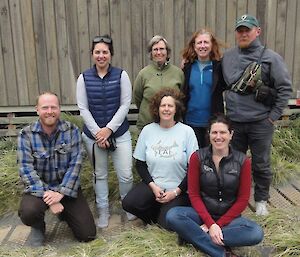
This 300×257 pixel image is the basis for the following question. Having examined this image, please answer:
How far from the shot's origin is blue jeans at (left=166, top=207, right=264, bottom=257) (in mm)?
2944

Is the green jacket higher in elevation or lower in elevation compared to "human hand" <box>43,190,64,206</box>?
higher

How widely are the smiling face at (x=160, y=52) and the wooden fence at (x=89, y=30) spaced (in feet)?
5.63

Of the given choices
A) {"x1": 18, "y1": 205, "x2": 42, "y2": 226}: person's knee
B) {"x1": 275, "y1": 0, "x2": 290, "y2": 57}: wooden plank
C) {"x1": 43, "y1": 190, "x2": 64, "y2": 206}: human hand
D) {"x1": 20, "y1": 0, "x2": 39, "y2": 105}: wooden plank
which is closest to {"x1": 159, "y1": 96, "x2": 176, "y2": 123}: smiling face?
{"x1": 43, "y1": 190, "x2": 64, "y2": 206}: human hand

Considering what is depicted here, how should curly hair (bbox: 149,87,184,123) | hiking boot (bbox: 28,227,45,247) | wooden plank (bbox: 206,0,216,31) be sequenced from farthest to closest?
wooden plank (bbox: 206,0,216,31)
curly hair (bbox: 149,87,184,123)
hiking boot (bbox: 28,227,45,247)

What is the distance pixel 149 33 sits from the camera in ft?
17.7

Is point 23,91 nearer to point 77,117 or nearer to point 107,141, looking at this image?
point 77,117

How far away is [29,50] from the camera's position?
5.38m

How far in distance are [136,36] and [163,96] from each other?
2.16 meters

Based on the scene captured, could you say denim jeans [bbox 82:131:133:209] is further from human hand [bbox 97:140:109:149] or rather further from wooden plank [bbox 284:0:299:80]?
wooden plank [bbox 284:0:299:80]

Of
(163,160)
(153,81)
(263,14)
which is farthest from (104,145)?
(263,14)

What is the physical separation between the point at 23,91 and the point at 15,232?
2.40m

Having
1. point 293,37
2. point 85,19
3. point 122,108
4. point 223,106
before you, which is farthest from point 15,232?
point 293,37

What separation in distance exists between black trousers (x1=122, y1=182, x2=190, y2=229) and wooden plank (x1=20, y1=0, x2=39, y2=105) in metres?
2.64

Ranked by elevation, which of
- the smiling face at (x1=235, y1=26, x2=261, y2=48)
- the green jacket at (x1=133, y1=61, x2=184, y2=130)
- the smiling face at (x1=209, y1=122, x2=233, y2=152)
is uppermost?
the smiling face at (x1=235, y1=26, x2=261, y2=48)
